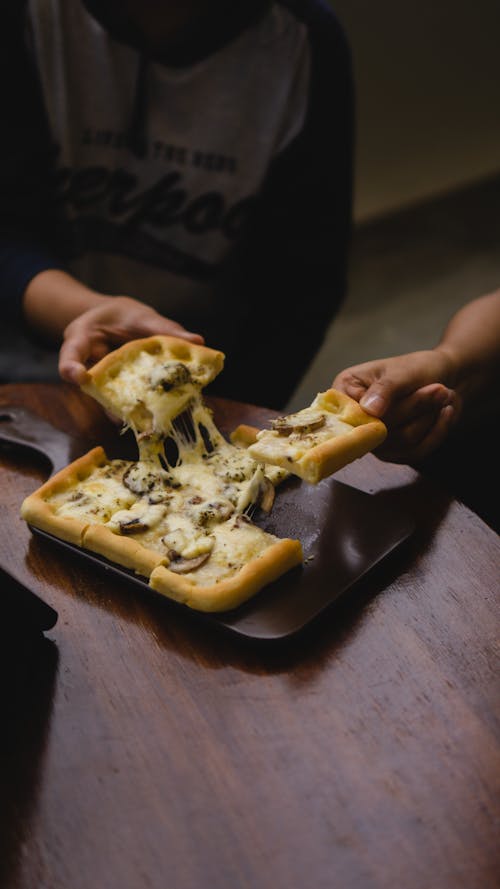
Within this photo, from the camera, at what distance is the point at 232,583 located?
996mm

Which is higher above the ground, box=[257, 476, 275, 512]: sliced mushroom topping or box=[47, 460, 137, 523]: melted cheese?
box=[257, 476, 275, 512]: sliced mushroom topping

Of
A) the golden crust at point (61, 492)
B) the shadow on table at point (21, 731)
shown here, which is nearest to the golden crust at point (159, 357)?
the golden crust at point (61, 492)

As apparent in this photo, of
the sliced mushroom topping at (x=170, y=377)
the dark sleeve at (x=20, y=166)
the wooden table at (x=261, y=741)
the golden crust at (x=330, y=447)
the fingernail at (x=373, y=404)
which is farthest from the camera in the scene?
the dark sleeve at (x=20, y=166)

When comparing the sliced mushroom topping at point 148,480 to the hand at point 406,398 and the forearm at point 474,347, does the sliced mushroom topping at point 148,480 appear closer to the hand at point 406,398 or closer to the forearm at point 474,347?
the hand at point 406,398

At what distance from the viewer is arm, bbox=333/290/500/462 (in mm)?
1238

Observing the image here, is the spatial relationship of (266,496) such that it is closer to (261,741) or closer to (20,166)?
(261,741)

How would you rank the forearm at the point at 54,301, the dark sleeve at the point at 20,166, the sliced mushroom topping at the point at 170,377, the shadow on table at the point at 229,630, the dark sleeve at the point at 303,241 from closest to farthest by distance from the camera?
the shadow on table at the point at 229,630 < the sliced mushroom topping at the point at 170,377 < the forearm at the point at 54,301 < the dark sleeve at the point at 20,166 < the dark sleeve at the point at 303,241

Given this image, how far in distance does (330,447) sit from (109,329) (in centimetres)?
58

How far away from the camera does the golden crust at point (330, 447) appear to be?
1.08 meters

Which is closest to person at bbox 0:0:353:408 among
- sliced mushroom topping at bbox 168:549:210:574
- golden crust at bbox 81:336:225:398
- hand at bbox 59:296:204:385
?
hand at bbox 59:296:204:385

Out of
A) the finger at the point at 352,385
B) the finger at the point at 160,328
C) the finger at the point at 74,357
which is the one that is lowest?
the finger at the point at 74,357

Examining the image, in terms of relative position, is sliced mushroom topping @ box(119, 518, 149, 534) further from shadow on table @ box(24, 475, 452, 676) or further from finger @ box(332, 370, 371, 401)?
finger @ box(332, 370, 371, 401)

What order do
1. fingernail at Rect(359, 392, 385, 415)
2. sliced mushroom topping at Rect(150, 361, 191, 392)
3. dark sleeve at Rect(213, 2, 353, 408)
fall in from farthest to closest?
dark sleeve at Rect(213, 2, 353, 408) < sliced mushroom topping at Rect(150, 361, 191, 392) < fingernail at Rect(359, 392, 385, 415)

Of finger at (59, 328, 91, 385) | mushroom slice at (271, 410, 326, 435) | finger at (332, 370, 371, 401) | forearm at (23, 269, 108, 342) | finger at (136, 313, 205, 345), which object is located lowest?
forearm at (23, 269, 108, 342)
